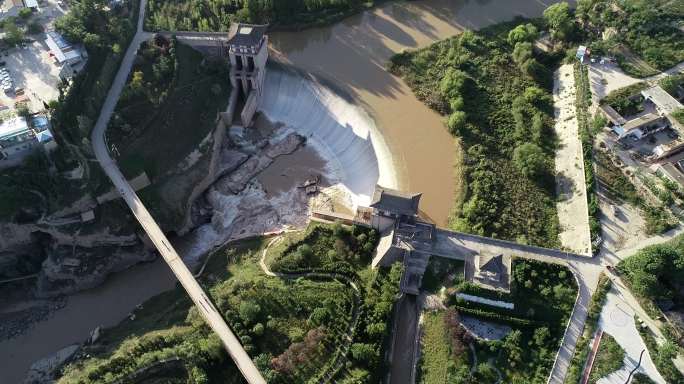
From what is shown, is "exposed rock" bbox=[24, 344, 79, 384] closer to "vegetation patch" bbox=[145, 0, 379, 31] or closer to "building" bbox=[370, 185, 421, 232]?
"building" bbox=[370, 185, 421, 232]

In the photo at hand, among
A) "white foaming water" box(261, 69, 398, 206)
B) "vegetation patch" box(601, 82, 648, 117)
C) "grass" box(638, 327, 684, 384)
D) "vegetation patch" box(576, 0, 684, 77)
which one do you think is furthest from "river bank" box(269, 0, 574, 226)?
"grass" box(638, 327, 684, 384)

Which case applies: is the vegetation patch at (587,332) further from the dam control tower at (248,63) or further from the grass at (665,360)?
the dam control tower at (248,63)

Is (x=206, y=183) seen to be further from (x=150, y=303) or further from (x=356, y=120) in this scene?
(x=356, y=120)

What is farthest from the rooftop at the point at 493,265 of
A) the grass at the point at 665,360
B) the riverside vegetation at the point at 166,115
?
the riverside vegetation at the point at 166,115

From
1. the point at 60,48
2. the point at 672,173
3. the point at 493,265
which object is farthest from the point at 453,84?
the point at 60,48

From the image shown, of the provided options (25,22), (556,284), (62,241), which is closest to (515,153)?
(556,284)

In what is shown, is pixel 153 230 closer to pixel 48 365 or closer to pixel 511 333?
pixel 48 365
